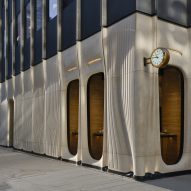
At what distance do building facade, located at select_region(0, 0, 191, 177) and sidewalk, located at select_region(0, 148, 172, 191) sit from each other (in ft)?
2.01

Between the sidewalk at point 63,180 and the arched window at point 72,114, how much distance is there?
211 centimetres

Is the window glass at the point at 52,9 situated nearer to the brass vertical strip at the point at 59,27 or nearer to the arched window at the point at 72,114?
the brass vertical strip at the point at 59,27

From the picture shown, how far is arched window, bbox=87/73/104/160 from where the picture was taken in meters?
15.7

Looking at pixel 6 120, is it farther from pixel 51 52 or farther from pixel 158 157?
pixel 158 157

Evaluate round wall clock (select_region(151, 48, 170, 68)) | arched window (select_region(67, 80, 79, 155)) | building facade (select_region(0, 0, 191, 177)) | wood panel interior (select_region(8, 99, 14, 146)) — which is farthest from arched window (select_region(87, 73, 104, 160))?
wood panel interior (select_region(8, 99, 14, 146))

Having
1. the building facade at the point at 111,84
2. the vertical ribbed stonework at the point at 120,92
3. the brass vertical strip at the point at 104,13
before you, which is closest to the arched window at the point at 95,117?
the building facade at the point at 111,84

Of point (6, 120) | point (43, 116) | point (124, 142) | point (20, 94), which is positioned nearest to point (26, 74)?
point (20, 94)

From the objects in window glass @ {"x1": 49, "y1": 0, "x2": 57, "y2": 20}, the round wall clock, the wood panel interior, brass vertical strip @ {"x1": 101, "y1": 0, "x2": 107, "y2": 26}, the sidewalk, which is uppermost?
window glass @ {"x1": 49, "y1": 0, "x2": 57, "y2": 20}

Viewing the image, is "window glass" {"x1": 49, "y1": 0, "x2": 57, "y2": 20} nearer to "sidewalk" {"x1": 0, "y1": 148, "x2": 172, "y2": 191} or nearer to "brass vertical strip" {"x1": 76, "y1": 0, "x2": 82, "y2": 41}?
"brass vertical strip" {"x1": 76, "y1": 0, "x2": 82, "y2": 41}

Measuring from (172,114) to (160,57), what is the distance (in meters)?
3.44

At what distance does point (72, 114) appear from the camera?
1781cm

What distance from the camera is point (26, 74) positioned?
2359 cm

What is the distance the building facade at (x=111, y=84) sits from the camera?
1225 cm

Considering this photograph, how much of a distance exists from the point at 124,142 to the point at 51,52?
27.7ft
